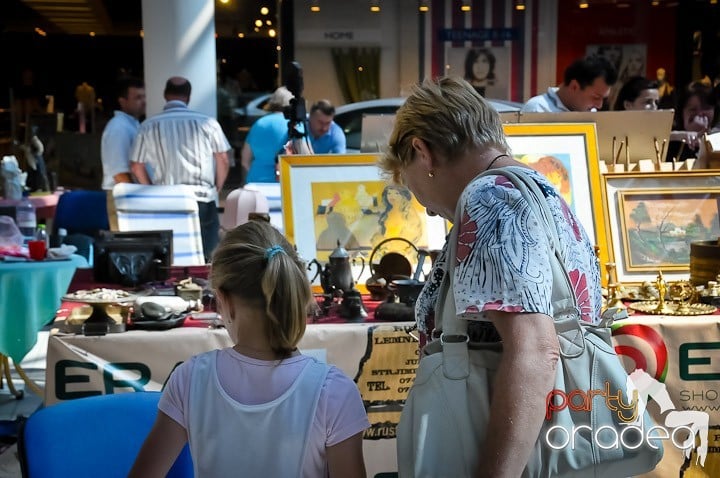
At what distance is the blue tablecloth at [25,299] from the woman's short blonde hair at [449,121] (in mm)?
3073

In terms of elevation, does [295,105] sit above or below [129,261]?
above

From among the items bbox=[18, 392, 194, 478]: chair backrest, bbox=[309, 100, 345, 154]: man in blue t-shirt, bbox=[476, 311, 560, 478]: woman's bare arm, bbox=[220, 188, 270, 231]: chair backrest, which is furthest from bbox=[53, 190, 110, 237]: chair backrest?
bbox=[476, 311, 560, 478]: woman's bare arm

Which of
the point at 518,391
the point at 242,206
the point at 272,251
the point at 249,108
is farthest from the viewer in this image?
the point at 249,108

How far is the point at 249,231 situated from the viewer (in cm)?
174

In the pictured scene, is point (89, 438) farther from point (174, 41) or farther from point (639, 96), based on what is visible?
point (174, 41)

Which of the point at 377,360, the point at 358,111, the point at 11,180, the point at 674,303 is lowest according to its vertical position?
the point at 377,360

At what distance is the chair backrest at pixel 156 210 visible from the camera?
5094mm

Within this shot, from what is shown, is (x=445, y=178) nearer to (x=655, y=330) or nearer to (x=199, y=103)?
(x=655, y=330)

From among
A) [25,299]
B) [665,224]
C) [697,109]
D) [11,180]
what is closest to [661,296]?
[665,224]

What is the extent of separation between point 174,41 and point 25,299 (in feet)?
11.5

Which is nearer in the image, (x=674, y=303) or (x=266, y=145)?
(x=674, y=303)

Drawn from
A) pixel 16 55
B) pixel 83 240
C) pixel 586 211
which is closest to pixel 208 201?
pixel 83 240

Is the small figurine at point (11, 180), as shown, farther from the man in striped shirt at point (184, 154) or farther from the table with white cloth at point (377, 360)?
the table with white cloth at point (377, 360)

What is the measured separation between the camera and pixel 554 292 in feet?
4.89
